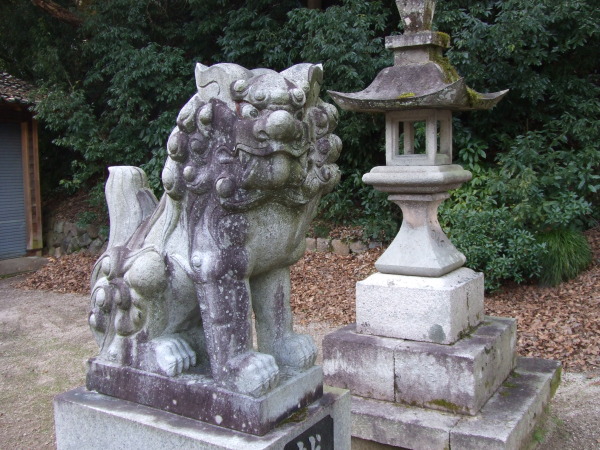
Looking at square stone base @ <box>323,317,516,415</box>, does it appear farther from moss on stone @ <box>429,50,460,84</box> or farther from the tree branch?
the tree branch

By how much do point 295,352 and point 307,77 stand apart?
1050 millimetres

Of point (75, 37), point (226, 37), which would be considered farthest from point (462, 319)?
point (75, 37)

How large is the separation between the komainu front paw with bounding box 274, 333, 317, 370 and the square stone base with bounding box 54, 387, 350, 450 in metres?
0.17

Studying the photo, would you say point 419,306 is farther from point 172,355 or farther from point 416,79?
point 172,355

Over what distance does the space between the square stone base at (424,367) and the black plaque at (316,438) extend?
49.2 inches

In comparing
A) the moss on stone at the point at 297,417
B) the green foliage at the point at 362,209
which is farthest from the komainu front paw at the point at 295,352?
the green foliage at the point at 362,209

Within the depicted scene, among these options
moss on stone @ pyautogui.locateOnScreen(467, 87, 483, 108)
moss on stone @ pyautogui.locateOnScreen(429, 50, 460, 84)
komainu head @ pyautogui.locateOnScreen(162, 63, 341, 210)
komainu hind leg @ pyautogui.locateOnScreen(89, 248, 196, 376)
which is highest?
moss on stone @ pyautogui.locateOnScreen(429, 50, 460, 84)

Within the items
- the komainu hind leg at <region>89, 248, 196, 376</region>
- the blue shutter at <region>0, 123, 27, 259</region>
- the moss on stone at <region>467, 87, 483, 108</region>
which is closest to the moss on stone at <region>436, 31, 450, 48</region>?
the moss on stone at <region>467, 87, 483, 108</region>

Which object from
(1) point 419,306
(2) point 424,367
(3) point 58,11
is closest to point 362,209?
(1) point 419,306

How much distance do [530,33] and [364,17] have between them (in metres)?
2.20

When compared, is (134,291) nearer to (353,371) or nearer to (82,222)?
(353,371)

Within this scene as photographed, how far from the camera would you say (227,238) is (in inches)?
80.0

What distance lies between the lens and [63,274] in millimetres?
8914

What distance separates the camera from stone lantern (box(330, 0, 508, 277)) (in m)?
3.56
